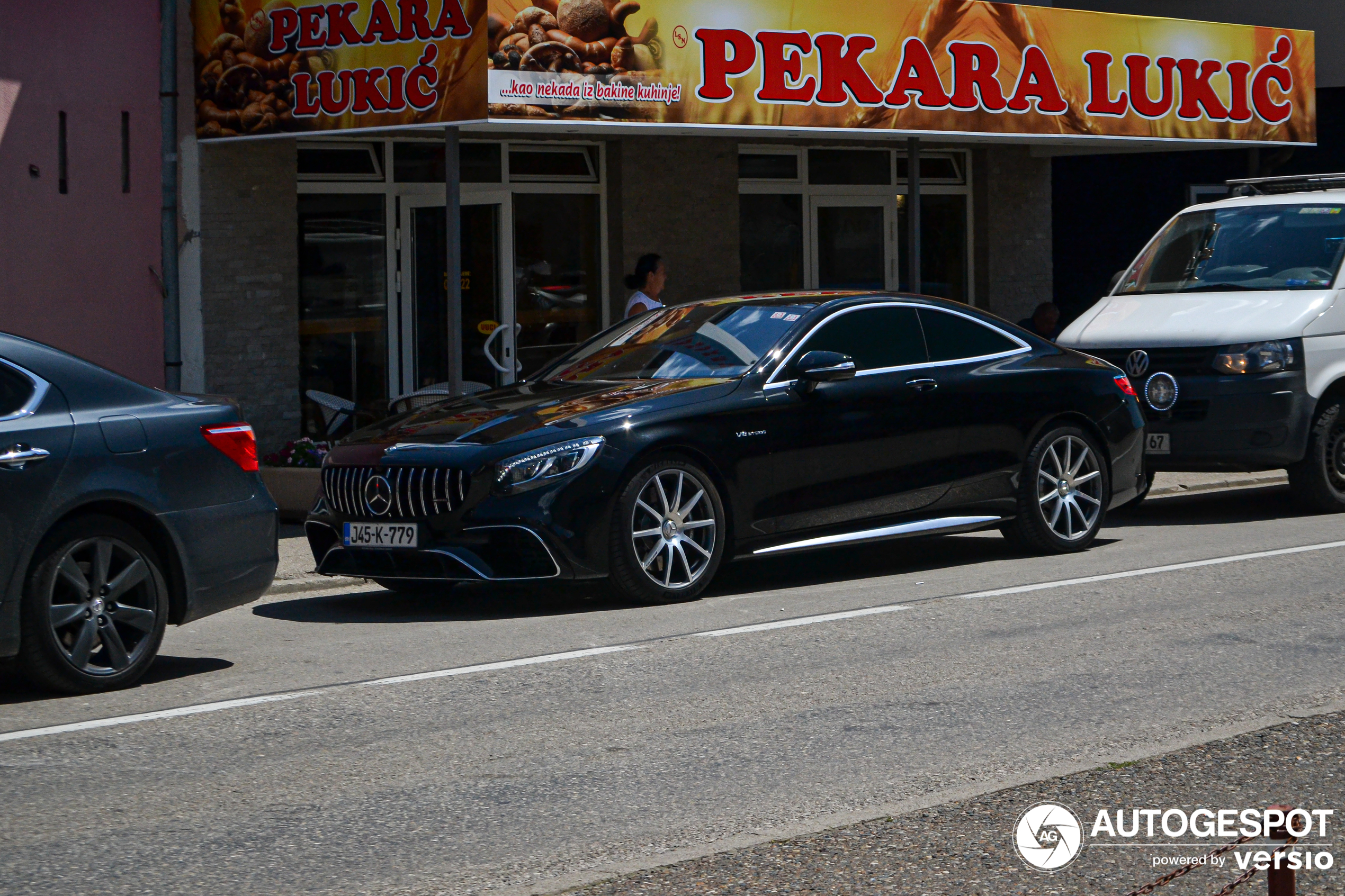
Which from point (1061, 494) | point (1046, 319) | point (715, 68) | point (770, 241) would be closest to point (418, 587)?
point (1061, 494)

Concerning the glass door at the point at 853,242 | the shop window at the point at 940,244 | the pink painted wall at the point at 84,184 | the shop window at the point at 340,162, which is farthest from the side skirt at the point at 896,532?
the shop window at the point at 940,244

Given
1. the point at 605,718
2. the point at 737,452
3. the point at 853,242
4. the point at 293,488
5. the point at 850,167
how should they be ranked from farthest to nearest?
1. the point at 853,242
2. the point at 850,167
3. the point at 293,488
4. the point at 737,452
5. the point at 605,718

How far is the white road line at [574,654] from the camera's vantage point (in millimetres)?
6680

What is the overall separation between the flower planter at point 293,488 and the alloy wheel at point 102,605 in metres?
5.48

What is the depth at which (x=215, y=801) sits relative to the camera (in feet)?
18.3

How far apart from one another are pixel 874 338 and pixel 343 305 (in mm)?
6688

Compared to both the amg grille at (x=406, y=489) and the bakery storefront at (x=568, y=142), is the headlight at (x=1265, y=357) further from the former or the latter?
the amg grille at (x=406, y=489)

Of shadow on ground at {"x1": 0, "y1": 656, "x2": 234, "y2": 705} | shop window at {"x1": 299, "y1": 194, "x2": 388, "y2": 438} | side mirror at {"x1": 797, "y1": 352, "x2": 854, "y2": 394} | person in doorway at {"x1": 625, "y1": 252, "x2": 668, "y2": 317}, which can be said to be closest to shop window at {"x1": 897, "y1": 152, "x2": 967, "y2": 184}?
shop window at {"x1": 299, "y1": 194, "x2": 388, "y2": 438}

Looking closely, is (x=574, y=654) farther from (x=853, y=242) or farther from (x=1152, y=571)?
(x=853, y=242)

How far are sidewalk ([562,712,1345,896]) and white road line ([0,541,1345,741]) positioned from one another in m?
2.74

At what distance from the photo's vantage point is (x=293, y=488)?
510 inches

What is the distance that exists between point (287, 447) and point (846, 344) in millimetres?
5123

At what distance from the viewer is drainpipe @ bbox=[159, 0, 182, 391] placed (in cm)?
1384

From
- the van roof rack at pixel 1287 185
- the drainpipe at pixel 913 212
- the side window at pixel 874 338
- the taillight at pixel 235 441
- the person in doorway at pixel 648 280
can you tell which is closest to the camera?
the taillight at pixel 235 441
